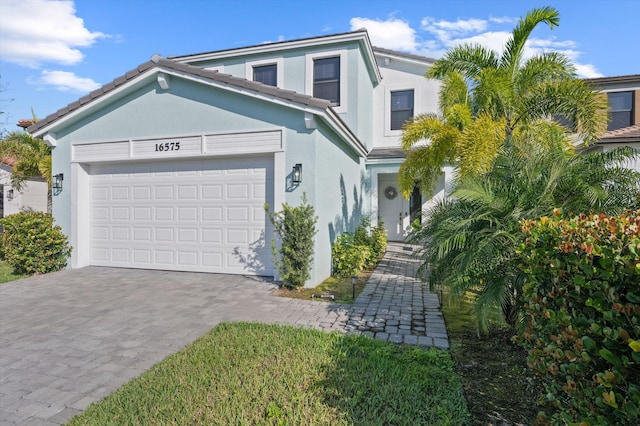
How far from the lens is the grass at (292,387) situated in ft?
9.15

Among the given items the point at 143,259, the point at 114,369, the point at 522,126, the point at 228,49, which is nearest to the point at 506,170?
the point at 522,126

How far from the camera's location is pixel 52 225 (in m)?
8.98

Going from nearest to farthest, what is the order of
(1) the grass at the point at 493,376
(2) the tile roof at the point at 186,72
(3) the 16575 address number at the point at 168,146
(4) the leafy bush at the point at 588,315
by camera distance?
(4) the leafy bush at the point at 588,315
(1) the grass at the point at 493,376
(2) the tile roof at the point at 186,72
(3) the 16575 address number at the point at 168,146

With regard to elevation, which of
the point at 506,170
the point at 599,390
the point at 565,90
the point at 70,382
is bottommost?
the point at 70,382

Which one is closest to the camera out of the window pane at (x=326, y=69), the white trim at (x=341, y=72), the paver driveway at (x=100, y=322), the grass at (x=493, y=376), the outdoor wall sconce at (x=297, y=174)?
the grass at (x=493, y=376)

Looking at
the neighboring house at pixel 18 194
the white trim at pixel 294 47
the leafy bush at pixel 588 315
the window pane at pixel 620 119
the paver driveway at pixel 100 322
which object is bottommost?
the paver driveway at pixel 100 322

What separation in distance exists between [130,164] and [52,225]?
2.61 metres

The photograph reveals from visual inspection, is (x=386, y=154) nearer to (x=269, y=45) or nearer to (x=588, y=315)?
(x=269, y=45)

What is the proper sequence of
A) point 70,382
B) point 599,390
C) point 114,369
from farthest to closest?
point 114,369 → point 70,382 → point 599,390

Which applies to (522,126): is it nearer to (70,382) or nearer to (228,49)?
(70,382)

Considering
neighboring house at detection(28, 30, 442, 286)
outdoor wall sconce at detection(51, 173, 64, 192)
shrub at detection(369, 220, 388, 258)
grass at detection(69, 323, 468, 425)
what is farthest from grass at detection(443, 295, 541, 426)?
outdoor wall sconce at detection(51, 173, 64, 192)

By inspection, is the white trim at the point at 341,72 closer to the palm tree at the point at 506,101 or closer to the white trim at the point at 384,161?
the white trim at the point at 384,161

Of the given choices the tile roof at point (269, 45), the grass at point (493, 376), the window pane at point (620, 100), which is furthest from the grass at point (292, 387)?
the window pane at point (620, 100)

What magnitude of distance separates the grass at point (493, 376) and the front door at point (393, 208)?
1036 centimetres
